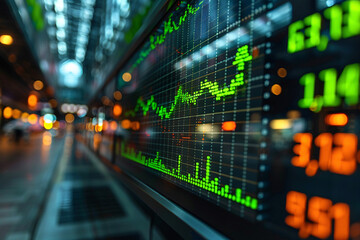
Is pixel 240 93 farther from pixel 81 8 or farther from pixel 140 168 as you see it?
pixel 81 8

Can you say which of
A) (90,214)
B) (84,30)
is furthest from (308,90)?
(84,30)

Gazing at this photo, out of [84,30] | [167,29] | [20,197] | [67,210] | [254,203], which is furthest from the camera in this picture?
[84,30]

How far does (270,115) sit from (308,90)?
123 mm

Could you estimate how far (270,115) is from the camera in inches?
25.4

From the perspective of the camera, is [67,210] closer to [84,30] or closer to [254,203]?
[254,203]

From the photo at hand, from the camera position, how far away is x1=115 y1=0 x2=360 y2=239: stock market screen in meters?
0.49

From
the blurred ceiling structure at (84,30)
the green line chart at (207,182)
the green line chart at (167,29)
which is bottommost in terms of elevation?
the green line chart at (207,182)

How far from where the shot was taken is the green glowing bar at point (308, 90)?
54cm

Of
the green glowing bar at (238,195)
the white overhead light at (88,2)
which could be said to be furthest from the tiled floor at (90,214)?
the white overhead light at (88,2)

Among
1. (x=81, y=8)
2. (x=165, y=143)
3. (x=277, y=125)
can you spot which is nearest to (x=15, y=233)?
(x=165, y=143)

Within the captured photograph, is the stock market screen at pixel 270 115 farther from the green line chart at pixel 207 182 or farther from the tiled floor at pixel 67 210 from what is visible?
the tiled floor at pixel 67 210

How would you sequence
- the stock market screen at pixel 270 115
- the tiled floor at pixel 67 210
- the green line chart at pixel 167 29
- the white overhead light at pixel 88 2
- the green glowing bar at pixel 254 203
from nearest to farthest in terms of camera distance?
the stock market screen at pixel 270 115 < the green glowing bar at pixel 254 203 < the green line chart at pixel 167 29 < the tiled floor at pixel 67 210 < the white overhead light at pixel 88 2

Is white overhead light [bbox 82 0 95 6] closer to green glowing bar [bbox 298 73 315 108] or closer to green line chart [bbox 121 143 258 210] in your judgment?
green line chart [bbox 121 143 258 210]

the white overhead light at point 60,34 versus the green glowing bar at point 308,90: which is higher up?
the white overhead light at point 60,34
